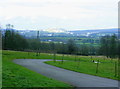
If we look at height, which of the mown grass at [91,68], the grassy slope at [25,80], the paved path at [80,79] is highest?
the grassy slope at [25,80]

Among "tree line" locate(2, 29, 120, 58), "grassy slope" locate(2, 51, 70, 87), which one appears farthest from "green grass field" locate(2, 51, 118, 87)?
"tree line" locate(2, 29, 120, 58)

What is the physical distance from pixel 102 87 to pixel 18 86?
18.8 feet

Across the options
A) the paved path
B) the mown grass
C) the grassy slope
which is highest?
the grassy slope

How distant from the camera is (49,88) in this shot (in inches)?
505

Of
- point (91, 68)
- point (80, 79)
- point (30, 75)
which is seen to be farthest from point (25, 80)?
point (91, 68)

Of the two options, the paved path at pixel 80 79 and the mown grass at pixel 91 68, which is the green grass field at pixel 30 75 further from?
the paved path at pixel 80 79

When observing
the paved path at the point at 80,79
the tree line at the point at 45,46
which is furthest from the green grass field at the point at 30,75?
the tree line at the point at 45,46

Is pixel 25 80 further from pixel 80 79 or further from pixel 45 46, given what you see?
pixel 45 46

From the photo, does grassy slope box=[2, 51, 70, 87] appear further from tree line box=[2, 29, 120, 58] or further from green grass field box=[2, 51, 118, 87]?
A: tree line box=[2, 29, 120, 58]

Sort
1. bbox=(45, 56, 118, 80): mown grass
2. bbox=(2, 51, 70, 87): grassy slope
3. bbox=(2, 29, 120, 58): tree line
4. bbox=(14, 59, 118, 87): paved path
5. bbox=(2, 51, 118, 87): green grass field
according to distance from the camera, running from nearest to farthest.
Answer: bbox=(2, 51, 70, 87): grassy slope → bbox=(2, 51, 118, 87): green grass field → bbox=(14, 59, 118, 87): paved path → bbox=(45, 56, 118, 80): mown grass → bbox=(2, 29, 120, 58): tree line

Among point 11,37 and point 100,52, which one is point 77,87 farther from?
point 100,52

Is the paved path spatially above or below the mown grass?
above

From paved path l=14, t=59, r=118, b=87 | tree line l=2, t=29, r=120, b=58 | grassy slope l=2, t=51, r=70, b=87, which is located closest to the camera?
grassy slope l=2, t=51, r=70, b=87

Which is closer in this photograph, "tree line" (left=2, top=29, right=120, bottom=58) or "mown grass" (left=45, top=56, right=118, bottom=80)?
"mown grass" (left=45, top=56, right=118, bottom=80)
